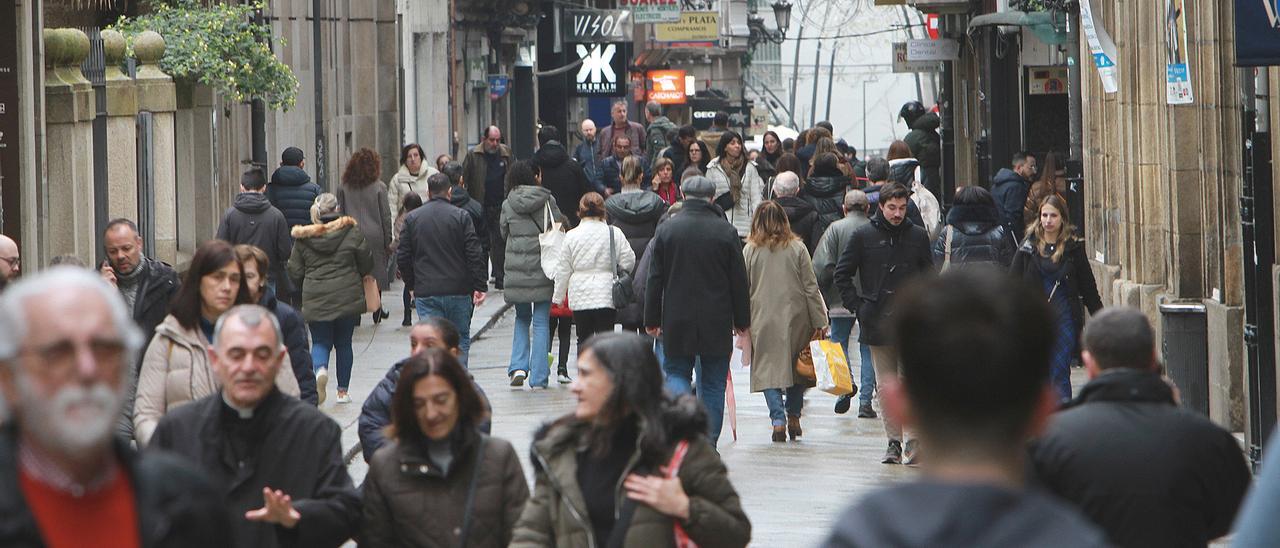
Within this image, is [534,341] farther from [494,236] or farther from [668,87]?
[668,87]

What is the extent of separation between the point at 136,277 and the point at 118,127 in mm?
6574

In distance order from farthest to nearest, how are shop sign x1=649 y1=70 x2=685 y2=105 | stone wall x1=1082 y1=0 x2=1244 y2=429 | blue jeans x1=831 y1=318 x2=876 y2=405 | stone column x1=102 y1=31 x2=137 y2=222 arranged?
shop sign x1=649 y1=70 x2=685 y2=105, stone column x1=102 y1=31 x2=137 y2=222, blue jeans x1=831 y1=318 x2=876 y2=405, stone wall x1=1082 y1=0 x2=1244 y2=429

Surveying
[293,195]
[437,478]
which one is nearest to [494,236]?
[293,195]

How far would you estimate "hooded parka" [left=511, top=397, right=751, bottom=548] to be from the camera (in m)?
5.46

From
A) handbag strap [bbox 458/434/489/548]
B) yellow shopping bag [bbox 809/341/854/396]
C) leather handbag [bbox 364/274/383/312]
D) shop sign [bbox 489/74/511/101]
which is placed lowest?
yellow shopping bag [bbox 809/341/854/396]

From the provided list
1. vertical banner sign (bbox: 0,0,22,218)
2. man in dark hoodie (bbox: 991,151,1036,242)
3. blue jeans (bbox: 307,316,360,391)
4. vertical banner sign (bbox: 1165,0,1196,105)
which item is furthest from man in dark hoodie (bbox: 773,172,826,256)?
vertical banner sign (bbox: 0,0,22,218)

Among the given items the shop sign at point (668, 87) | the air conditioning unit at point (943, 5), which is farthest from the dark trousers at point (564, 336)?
the shop sign at point (668, 87)

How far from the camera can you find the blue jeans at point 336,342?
1487 centimetres

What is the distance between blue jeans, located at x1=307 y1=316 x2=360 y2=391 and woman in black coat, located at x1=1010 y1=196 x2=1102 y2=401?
197 inches

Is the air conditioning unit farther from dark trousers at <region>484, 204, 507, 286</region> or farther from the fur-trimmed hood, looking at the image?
the fur-trimmed hood

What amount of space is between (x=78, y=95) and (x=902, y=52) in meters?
28.0

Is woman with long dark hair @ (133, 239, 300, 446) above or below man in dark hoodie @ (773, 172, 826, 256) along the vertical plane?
below

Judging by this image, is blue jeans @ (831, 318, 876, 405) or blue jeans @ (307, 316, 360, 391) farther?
blue jeans @ (307, 316, 360, 391)

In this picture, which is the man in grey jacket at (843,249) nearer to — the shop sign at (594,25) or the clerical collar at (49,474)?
the clerical collar at (49,474)
